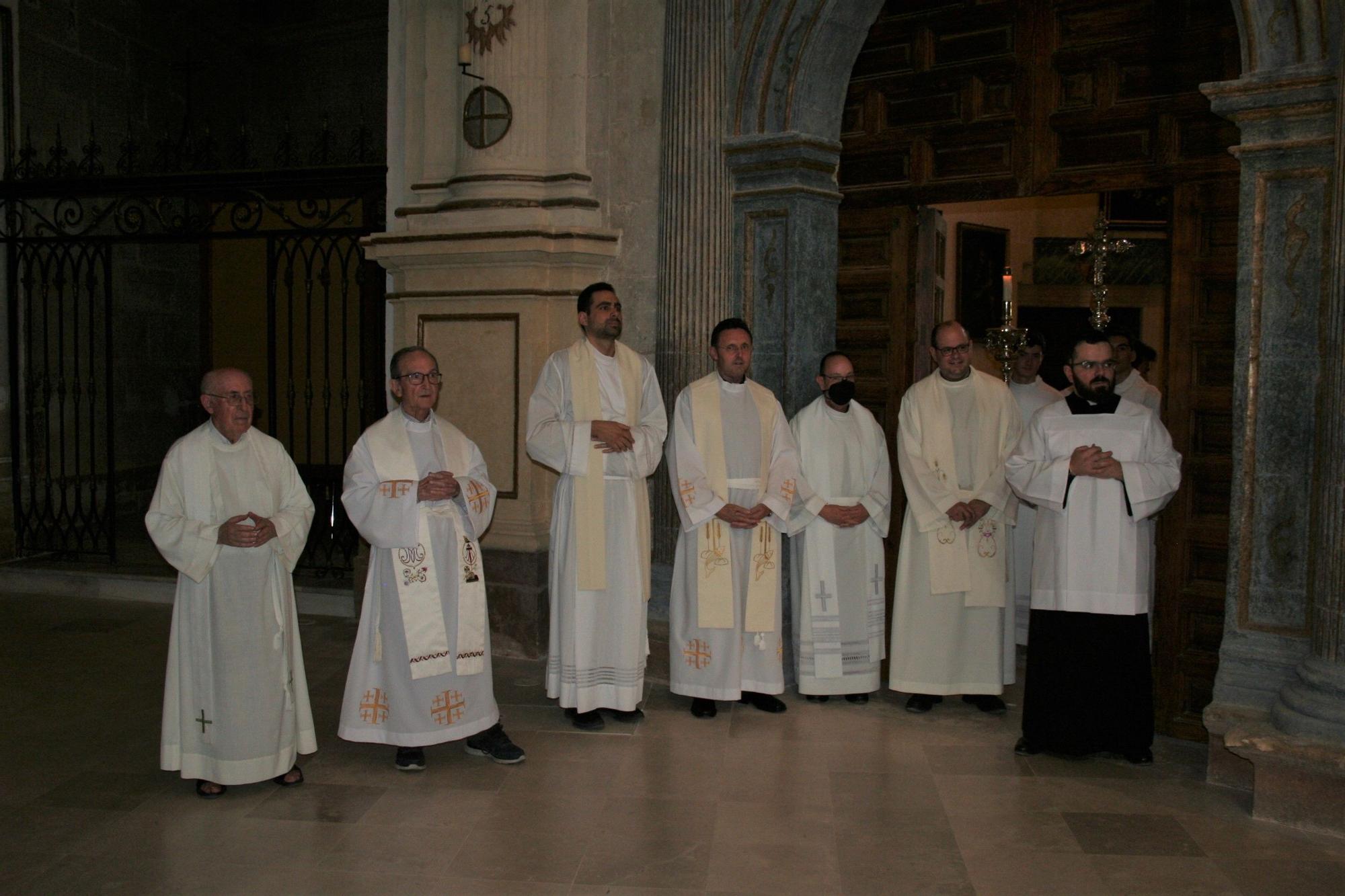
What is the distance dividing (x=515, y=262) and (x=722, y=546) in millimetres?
2056

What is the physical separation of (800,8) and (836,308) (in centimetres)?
157

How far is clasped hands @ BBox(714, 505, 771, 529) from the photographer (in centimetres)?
579

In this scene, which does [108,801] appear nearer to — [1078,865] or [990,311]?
[1078,865]

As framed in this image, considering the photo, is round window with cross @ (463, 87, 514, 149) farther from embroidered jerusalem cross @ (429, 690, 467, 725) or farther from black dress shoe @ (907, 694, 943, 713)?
black dress shoe @ (907, 694, 943, 713)

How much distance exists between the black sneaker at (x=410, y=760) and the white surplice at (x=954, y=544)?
2259mm

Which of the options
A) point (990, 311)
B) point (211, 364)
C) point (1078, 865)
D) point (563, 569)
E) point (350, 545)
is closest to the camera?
point (1078, 865)

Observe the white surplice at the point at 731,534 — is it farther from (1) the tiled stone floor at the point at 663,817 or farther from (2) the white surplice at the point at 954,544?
(2) the white surplice at the point at 954,544

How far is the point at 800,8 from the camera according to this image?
6395mm

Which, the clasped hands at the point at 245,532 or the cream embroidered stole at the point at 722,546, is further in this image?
the cream embroidered stole at the point at 722,546

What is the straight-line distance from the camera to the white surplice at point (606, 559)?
224 inches

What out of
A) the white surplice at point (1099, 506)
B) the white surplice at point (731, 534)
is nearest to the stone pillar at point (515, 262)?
the white surplice at point (731, 534)

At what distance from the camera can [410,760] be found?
509cm

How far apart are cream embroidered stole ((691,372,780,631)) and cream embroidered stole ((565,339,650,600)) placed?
0.27 meters

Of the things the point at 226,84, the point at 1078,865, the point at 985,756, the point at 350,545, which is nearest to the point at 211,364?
the point at 226,84
